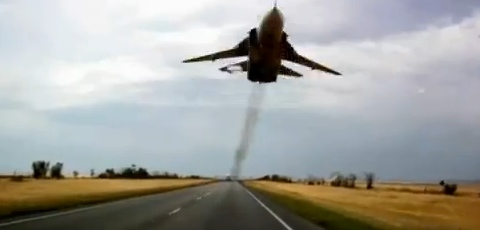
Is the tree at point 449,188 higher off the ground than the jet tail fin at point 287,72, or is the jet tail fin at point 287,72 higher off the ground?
the jet tail fin at point 287,72

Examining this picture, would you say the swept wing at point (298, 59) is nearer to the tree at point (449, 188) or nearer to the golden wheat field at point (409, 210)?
the golden wheat field at point (409, 210)

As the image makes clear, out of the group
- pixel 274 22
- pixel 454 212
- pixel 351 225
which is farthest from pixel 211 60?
pixel 454 212

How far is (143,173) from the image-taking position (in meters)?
187

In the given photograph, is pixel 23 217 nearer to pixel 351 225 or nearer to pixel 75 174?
pixel 351 225

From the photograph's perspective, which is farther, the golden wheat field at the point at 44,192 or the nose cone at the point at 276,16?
the golden wheat field at the point at 44,192

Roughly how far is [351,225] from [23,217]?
12.8 metres

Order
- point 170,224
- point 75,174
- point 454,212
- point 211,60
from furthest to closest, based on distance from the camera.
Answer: point 75,174 < point 454,212 < point 211,60 < point 170,224

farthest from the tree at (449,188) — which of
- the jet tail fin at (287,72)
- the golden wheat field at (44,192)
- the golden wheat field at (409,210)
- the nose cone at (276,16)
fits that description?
the nose cone at (276,16)

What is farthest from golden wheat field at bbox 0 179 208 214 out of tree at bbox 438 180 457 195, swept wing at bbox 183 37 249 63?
tree at bbox 438 180 457 195

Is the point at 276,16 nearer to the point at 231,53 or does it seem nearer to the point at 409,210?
the point at 231,53

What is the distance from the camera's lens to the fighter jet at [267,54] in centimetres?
3428

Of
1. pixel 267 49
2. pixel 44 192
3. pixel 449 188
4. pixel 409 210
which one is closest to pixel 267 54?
pixel 267 49

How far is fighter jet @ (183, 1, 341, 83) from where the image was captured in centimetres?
3428

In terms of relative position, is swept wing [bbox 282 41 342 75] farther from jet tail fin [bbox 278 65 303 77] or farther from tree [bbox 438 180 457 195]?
tree [bbox 438 180 457 195]
